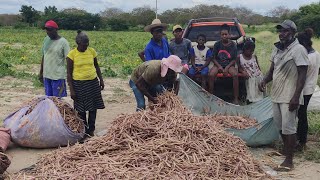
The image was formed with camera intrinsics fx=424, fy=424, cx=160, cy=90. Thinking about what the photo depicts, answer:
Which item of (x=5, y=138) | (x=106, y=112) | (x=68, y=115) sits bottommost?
(x=106, y=112)

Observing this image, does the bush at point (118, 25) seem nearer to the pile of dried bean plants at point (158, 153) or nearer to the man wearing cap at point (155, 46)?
the man wearing cap at point (155, 46)

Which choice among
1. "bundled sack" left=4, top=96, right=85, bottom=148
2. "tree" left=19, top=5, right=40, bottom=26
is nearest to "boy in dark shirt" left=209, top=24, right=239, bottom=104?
"bundled sack" left=4, top=96, right=85, bottom=148

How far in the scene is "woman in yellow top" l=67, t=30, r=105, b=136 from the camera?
5855mm

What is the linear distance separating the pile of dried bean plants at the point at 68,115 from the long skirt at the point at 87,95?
11cm

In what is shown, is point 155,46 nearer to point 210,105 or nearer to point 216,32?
point 210,105

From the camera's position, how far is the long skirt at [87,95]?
5.96 metres

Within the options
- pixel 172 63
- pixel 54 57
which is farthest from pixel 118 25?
pixel 172 63

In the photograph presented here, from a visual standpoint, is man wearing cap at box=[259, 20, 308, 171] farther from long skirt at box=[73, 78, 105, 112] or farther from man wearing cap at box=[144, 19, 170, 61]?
long skirt at box=[73, 78, 105, 112]

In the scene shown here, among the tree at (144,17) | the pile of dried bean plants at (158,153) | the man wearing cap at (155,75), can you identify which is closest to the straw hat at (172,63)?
the man wearing cap at (155,75)

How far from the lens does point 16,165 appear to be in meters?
5.16

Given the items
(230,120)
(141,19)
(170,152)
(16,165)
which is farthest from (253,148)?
(141,19)

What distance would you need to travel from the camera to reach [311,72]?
5.60 m

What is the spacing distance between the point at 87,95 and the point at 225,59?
2.66m

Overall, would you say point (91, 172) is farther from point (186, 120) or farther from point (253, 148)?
point (253, 148)
